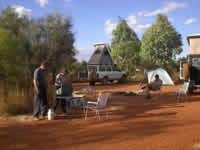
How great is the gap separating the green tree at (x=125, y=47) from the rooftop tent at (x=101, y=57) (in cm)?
253

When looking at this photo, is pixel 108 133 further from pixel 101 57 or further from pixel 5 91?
pixel 101 57

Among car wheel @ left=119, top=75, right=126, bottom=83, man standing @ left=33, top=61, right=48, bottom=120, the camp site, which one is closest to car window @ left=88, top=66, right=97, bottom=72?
car wheel @ left=119, top=75, right=126, bottom=83

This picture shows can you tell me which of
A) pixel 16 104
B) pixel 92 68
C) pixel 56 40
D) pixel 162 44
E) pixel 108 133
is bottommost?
pixel 108 133

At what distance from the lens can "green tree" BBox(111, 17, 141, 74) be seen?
28516mm

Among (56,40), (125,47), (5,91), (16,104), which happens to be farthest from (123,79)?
(5,91)

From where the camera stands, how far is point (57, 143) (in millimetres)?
4348

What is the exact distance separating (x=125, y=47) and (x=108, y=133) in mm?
24221

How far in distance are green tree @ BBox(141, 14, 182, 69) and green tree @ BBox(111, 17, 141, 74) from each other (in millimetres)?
4290

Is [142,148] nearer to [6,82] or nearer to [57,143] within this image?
[57,143]

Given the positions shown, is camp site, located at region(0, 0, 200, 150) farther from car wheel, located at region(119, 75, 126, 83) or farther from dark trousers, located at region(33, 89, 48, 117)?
car wheel, located at region(119, 75, 126, 83)

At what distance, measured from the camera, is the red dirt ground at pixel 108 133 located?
4.16m

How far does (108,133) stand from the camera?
4.96 metres

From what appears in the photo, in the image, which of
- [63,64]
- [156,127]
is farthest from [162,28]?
[156,127]

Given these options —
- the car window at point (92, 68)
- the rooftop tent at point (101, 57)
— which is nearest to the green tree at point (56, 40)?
the car window at point (92, 68)
